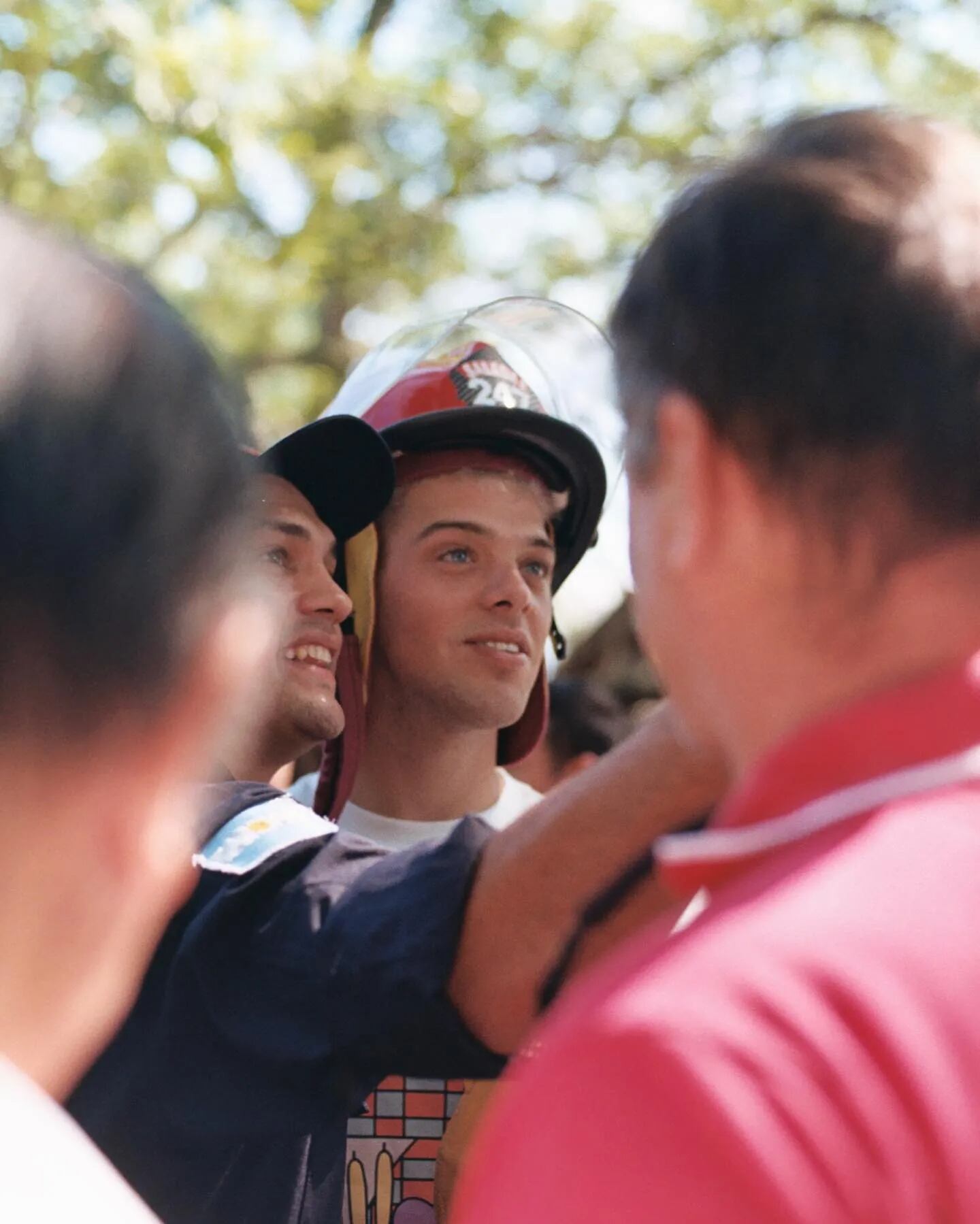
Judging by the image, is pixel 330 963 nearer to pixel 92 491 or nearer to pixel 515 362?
pixel 92 491

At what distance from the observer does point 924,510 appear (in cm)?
113

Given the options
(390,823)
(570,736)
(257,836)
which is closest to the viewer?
(257,836)

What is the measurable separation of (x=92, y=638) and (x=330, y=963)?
0.84m

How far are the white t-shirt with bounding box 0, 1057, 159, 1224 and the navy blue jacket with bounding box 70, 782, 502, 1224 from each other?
79 cm

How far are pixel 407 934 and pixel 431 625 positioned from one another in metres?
2.07

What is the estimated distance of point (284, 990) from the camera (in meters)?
1.78

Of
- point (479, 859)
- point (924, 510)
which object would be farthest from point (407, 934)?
point (924, 510)

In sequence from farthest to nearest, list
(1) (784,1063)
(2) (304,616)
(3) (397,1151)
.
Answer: (2) (304,616) → (3) (397,1151) → (1) (784,1063)

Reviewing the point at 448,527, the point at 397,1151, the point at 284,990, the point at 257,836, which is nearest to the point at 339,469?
the point at 448,527

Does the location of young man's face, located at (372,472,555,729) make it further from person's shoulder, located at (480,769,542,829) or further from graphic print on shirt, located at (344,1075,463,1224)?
graphic print on shirt, located at (344,1075,463,1224)

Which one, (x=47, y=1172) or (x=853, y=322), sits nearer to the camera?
(x=47, y=1172)

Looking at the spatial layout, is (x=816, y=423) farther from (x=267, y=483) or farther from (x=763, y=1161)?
(x=267, y=483)

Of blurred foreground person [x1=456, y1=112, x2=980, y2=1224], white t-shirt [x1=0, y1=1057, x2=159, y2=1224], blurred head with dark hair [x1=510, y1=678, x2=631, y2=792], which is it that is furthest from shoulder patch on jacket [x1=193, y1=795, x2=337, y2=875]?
blurred head with dark hair [x1=510, y1=678, x2=631, y2=792]

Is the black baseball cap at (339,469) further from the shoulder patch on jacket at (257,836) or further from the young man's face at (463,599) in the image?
the shoulder patch on jacket at (257,836)
